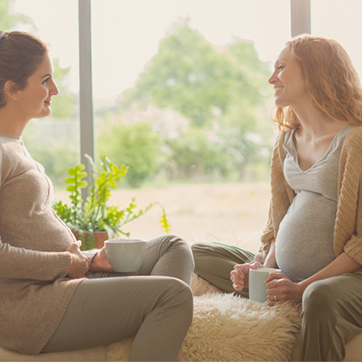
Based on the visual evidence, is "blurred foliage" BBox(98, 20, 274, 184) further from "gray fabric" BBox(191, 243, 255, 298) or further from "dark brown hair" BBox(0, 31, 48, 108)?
"dark brown hair" BBox(0, 31, 48, 108)

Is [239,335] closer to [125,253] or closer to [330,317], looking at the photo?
[330,317]

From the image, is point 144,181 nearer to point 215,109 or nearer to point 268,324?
point 215,109

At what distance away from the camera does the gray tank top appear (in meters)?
1.50

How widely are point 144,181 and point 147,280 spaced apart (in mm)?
1575

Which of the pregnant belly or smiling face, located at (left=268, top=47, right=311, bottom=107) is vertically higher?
smiling face, located at (left=268, top=47, right=311, bottom=107)

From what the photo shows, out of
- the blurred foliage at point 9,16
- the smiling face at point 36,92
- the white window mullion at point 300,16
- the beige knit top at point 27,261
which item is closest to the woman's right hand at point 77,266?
the beige knit top at point 27,261

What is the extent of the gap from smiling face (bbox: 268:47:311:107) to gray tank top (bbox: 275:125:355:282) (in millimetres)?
226

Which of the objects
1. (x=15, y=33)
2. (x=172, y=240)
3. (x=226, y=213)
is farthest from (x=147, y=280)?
(x=226, y=213)

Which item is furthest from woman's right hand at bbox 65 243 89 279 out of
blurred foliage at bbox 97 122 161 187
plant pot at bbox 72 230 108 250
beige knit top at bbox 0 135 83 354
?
blurred foliage at bbox 97 122 161 187

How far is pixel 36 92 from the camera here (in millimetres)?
1393

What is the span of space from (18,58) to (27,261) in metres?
0.68

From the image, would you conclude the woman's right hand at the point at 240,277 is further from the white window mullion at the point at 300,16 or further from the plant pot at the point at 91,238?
the white window mullion at the point at 300,16

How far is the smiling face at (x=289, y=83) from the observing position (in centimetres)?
164

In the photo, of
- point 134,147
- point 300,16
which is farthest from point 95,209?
point 300,16
